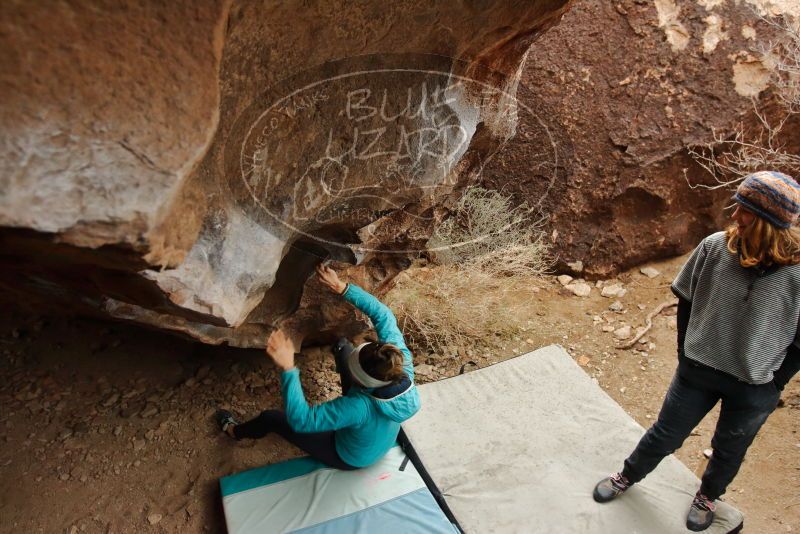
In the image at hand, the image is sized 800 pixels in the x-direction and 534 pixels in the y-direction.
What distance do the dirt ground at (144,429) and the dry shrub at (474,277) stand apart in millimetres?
248

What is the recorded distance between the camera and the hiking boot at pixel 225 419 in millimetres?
2657

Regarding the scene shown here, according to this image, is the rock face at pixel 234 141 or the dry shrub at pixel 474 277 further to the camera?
the dry shrub at pixel 474 277

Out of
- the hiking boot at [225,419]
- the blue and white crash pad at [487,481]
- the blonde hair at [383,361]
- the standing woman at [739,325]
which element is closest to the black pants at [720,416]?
the standing woman at [739,325]

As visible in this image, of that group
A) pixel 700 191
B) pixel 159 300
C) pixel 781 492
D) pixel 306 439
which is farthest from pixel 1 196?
pixel 700 191

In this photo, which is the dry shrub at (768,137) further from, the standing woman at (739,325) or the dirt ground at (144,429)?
the standing woman at (739,325)

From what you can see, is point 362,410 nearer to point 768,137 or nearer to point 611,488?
point 611,488

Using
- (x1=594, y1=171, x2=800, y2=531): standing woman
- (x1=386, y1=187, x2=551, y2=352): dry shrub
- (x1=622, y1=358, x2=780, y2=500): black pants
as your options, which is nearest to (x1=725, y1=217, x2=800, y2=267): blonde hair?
(x1=594, y1=171, x2=800, y2=531): standing woman

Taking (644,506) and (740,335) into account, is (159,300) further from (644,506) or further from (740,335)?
(644,506)

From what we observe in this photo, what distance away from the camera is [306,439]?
248 cm

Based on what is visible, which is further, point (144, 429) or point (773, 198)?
point (144, 429)

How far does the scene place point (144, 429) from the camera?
8.57ft

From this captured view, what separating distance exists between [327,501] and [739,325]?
5.47 ft

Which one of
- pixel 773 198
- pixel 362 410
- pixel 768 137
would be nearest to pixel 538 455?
pixel 362 410

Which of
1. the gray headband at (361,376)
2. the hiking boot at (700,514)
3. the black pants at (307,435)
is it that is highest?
the gray headband at (361,376)
